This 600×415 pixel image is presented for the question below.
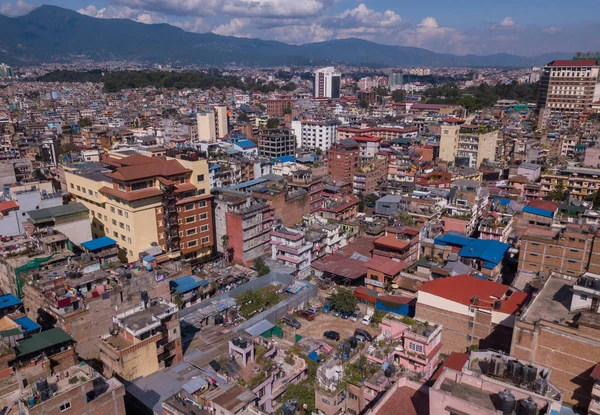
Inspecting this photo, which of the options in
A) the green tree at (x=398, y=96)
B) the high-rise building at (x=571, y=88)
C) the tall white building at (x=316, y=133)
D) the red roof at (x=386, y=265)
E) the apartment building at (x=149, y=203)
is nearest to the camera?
the red roof at (x=386, y=265)

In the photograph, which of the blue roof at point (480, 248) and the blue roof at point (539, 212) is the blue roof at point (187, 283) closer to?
the blue roof at point (480, 248)

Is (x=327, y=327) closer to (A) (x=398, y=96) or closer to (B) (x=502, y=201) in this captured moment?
(B) (x=502, y=201)

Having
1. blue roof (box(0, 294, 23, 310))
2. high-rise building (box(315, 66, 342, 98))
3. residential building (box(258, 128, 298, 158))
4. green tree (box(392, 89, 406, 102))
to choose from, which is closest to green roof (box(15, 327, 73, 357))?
blue roof (box(0, 294, 23, 310))

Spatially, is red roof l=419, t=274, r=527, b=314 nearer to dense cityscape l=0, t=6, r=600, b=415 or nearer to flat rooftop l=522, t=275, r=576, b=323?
dense cityscape l=0, t=6, r=600, b=415

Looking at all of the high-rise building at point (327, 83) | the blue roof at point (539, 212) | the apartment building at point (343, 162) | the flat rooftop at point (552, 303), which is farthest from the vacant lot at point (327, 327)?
the high-rise building at point (327, 83)

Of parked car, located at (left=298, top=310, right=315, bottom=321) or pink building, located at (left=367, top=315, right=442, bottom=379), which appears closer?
pink building, located at (left=367, top=315, right=442, bottom=379)

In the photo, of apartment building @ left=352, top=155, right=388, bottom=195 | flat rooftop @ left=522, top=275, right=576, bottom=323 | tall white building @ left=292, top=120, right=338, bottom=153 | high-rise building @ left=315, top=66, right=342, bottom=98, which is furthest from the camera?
high-rise building @ left=315, top=66, right=342, bottom=98

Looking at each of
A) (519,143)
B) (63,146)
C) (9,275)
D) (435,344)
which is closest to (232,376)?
(435,344)
